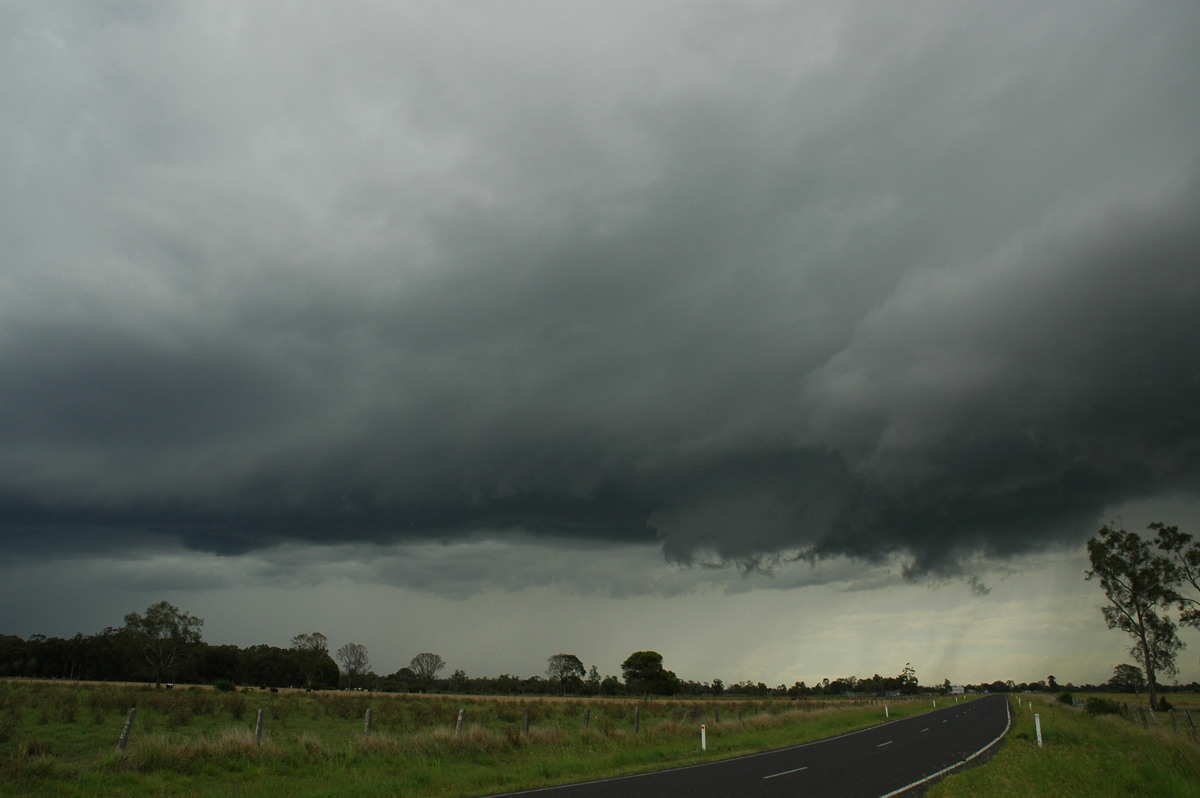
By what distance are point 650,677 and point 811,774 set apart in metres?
150

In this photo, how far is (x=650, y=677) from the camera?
160375 millimetres

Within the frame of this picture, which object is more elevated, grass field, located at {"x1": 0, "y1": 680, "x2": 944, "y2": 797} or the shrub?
grass field, located at {"x1": 0, "y1": 680, "x2": 944, "y2": 797}

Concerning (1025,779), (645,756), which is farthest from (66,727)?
(1025,779)

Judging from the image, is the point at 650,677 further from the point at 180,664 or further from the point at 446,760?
the point at 446,760

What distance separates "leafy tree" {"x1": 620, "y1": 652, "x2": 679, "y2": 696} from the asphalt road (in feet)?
447

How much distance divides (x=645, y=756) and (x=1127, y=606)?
71.6 m

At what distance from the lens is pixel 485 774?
2002cm

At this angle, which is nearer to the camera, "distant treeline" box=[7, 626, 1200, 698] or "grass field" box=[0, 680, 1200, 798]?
"grass field" box=[0, 680, 1200, 798]

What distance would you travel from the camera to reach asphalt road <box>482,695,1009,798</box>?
53.4 ft

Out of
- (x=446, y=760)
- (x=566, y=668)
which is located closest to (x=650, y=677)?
(x=566, y=668)

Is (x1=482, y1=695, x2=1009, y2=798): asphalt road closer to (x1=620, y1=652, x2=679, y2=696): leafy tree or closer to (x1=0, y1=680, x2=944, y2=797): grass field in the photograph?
(x1=0, y1=680, x2=944, y2=797): grass field

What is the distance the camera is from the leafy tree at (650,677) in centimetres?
15988

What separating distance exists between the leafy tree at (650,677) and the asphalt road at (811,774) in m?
136

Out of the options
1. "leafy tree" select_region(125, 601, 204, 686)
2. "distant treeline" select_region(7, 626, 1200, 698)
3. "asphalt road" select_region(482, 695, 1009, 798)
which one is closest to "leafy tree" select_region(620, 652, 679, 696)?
"distant treeline" select_region(7, 626, 1200, 698)
